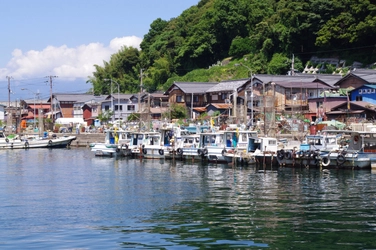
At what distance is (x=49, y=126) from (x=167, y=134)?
47.2 m

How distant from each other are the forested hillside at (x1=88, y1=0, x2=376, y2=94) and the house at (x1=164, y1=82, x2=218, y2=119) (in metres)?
7.41

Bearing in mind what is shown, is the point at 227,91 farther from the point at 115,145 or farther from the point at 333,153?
the point at 333,153

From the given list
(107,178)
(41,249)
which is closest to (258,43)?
(107,178)

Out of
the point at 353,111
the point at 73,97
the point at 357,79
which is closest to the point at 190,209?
the point at 353,111

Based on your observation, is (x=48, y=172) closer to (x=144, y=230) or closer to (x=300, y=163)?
(x=300, y=163)

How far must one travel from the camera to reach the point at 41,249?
69.9 ft

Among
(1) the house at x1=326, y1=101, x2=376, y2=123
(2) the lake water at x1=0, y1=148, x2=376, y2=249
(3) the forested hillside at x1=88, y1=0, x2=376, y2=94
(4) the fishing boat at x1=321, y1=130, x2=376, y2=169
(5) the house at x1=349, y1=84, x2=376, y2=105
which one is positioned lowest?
(2) the lake water at x1=0, y1=148, x2=376, y2=249

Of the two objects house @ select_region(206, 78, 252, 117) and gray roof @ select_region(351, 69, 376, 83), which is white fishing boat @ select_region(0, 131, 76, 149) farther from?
gray roof @ select_region(351, 69, 376, 83)

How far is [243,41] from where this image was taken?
9938 cm

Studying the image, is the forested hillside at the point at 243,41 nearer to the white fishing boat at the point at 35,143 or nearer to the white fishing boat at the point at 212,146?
the white fishing boat at the point at 35,143

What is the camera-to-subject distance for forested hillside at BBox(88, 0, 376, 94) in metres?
78.4

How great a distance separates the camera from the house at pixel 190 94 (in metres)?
89.3

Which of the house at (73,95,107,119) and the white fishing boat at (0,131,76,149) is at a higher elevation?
the house at (73,95,107,119)

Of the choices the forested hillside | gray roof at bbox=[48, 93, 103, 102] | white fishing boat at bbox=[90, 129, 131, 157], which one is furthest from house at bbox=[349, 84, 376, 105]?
gray roof at bbox=[48, 93, 103, 102]
